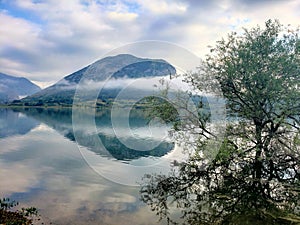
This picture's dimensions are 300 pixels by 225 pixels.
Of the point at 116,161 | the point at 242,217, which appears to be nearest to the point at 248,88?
the point at 242,217

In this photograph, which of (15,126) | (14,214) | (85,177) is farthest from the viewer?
(15,126)

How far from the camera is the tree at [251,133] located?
20.0m

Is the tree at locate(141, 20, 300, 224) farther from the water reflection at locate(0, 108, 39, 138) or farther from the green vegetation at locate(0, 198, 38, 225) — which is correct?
the water reflection at locate(0, 108, 39, 138)

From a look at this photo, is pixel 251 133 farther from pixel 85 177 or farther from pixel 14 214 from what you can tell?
pixel 14 214

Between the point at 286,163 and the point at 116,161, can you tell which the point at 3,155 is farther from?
the point at 286,163

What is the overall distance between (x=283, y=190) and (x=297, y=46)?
11.6 m

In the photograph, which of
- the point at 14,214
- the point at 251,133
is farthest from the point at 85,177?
the point at 251,133

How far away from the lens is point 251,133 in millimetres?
24844

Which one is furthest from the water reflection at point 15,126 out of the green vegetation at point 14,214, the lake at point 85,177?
the green vegetation at point 14,214

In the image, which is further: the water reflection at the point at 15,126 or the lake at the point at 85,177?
the water reflection at the point at 15,126

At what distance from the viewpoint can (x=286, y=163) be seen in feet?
82.8

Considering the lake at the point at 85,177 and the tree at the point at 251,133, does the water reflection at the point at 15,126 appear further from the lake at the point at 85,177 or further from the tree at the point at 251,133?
the tree at the point at 251,133

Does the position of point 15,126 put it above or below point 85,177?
above

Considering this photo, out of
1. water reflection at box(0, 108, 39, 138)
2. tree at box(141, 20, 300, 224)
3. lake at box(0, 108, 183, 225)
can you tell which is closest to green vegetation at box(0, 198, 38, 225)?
lake at box(0, 108, 183, 225)
